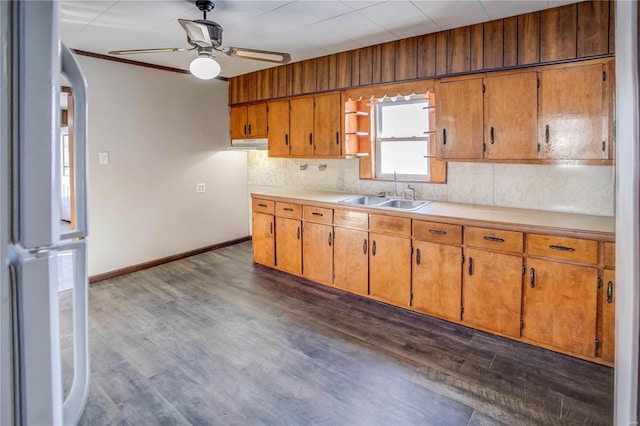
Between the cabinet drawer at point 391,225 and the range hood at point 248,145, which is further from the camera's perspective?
the range hood at point 248,145

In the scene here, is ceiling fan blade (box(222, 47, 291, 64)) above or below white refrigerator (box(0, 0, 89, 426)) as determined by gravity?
above

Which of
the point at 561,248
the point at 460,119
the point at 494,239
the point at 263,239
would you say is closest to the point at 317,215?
the point at 263,239

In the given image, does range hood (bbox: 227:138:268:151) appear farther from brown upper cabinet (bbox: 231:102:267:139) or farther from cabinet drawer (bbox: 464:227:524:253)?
cabinet drawer (bbox: 464:227:524:253)

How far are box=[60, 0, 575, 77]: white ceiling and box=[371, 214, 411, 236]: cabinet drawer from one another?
1.57 meters

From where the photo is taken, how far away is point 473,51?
305 cm

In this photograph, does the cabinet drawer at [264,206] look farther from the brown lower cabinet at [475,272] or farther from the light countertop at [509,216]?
the light countertop at [509,216]

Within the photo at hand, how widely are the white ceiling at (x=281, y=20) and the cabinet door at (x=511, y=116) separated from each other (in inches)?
19.1

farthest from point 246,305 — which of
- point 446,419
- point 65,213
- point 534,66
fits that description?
point 65,213

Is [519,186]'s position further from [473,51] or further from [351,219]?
[351,219]

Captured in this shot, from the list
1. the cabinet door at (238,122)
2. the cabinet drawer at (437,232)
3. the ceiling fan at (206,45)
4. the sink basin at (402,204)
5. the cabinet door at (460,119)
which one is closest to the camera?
the ceiling fan at (206,45)

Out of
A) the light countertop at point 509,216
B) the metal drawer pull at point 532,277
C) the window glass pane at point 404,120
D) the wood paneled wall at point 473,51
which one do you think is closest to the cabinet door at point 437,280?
the light countertop at point 509,216

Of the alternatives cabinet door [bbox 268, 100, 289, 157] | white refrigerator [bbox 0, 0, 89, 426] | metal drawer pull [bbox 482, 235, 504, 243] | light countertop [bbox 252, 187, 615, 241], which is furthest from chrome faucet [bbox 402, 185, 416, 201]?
white refrigerator [bbox 0, 0, 89, 426]

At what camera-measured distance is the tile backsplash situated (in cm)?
288

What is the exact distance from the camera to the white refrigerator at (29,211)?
0.56 m
